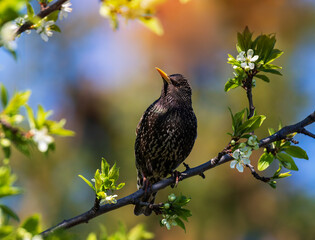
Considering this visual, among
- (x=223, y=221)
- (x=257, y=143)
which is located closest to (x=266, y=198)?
(x=223, y=221)

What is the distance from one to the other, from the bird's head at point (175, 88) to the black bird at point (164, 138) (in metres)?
0.02

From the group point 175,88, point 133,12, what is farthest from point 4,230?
point 175,88

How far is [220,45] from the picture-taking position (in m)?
11.1

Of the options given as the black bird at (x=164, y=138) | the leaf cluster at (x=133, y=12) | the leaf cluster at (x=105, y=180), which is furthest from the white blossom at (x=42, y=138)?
the black bird at (x=164, y=138)

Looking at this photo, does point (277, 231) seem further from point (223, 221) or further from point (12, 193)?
point (12, 193)

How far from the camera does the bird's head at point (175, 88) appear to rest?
3.64 metres

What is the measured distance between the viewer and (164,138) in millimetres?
3330

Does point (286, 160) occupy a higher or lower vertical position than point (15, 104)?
lower

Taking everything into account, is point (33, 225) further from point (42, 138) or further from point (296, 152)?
point (296, 152)

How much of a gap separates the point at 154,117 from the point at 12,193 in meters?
2.34

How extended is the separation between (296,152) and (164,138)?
4.38 feet

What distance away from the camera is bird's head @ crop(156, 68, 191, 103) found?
3.64 meters

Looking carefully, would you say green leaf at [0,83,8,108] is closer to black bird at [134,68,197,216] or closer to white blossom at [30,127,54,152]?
white blossom at [30,127,54,152]

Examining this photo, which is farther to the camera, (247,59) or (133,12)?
(247,59)
